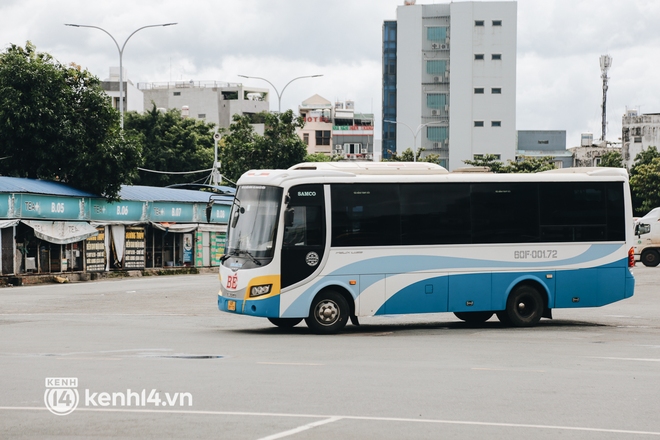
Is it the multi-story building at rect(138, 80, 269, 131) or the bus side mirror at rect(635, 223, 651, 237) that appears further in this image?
the multi-story building at rect(138, 80, 269, 131)

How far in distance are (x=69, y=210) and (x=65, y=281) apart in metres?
2.96

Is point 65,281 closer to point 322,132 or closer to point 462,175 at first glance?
point 462,175

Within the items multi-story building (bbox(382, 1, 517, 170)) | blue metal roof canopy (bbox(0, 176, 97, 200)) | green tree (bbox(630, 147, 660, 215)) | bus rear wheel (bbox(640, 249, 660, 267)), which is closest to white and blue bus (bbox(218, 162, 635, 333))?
blue metal roof canopy (bbox(0, 176, 97, 200))

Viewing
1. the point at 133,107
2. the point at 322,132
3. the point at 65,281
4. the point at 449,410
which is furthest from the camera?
the point at 322,132

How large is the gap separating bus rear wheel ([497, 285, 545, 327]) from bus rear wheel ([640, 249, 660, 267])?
3005cm

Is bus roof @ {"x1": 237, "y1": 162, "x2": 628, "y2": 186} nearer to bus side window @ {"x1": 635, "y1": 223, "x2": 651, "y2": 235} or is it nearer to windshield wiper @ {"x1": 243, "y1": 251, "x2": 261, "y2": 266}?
windshield wiper @ {"x1": 243, "y1": 251, "x2": 261, "y2": 266}

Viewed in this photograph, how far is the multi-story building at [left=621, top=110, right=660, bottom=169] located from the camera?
104438mm

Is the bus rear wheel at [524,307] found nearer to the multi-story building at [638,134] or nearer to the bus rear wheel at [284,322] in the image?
the bus rear wheel at [284,322]

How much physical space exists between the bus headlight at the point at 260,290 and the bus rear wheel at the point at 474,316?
501 centimetres

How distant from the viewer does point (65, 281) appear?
40.2 meters

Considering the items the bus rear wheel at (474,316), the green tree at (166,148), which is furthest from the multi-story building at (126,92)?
the bus rear wheel at (474,316)

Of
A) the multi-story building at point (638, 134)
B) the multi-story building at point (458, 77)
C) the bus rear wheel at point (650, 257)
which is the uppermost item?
the multi-story building at point (458, 77)

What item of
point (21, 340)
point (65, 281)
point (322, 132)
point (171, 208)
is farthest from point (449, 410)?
point (322, 132)

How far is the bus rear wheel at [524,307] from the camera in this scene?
18609 millimetres
